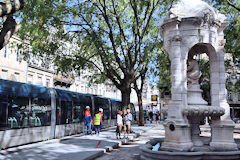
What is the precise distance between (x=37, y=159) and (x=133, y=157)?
10.9 feet

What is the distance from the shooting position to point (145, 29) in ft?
53.1

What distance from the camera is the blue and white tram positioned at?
35.3 feet

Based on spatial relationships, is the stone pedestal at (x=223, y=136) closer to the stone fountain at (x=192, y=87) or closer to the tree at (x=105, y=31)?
the stone fountain at (x=192, y=87)

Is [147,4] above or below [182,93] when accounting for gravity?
above

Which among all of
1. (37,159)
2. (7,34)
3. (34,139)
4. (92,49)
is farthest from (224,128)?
(92,49)

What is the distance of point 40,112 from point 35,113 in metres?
0.45

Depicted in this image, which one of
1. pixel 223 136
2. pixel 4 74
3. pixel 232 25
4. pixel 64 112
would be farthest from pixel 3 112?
pixel 4 74

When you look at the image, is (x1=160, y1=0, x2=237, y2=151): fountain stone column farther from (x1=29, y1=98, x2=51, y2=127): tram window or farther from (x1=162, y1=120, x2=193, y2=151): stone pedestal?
(x1=29, y1=98, x2=51, y2=127): tram window

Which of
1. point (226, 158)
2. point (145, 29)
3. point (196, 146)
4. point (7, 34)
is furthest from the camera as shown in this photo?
point (145, 29)

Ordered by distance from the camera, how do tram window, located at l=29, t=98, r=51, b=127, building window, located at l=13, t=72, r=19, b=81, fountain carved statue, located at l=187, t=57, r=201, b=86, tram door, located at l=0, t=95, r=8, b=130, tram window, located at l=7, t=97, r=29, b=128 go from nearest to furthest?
fountain carved statue, located at l=187, t=57, r=201, b=86 → tram door, located at l=0, t=95, r=8, b=130 → tram window, located at l=7, t=97, r=29, b=128 → tram window, located at l=29, t=98, r=51, b=127 → building window, located at l=13, t=72, r=19, b=81

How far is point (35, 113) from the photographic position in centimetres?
1281

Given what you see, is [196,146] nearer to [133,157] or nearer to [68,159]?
[133,157]

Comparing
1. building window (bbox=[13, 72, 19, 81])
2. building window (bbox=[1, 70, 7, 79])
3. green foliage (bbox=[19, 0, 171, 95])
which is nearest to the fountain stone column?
green foliage (bbox=[19, 0, 171, 95])

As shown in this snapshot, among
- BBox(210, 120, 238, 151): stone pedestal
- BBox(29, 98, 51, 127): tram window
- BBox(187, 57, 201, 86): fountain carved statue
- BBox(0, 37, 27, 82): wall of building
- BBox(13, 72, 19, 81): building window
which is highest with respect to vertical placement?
BBox(0, 37, 27, 82): wall of building
